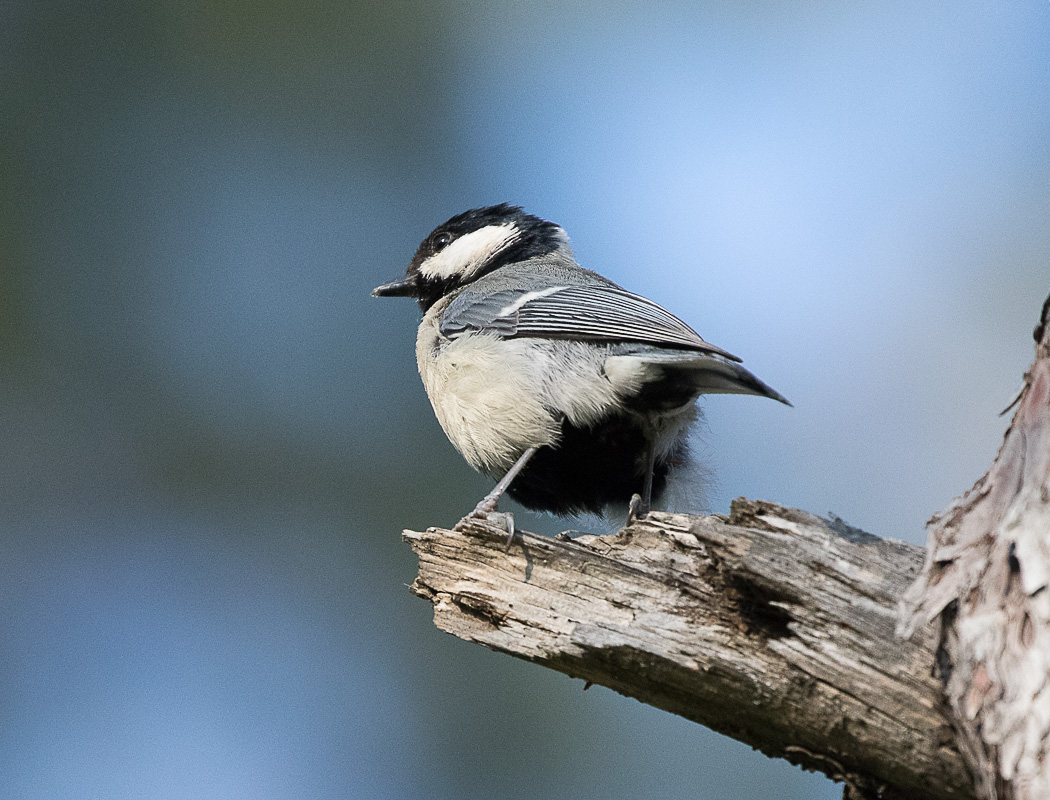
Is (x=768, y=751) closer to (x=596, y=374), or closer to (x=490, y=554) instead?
(x=490, y=554)

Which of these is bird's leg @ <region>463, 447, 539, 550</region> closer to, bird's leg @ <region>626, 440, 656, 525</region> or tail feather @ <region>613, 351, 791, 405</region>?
bird's leg @ <region>626, 440, 656, 525</region>

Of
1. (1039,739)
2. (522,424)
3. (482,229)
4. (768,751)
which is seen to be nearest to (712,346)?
(522,424)

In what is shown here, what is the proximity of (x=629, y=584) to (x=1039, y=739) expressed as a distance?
1.14m

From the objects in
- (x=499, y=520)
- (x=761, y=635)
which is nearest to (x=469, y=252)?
(x=499, y=520)

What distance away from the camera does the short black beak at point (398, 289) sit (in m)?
5.07

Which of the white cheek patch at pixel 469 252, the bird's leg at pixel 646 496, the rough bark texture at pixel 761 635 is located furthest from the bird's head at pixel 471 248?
the rough bark texture at pixel 761 635

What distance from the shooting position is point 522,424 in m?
3.66

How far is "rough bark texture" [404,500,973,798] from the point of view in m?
2.15

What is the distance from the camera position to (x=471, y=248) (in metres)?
5.03

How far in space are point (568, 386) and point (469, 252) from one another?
167 cm

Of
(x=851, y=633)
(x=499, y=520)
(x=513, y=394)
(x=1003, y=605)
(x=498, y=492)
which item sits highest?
(x=1003, y=605)

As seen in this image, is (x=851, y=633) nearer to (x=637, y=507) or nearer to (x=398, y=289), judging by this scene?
(x=637, y=507)

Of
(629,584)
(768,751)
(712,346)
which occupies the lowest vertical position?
(768,751)

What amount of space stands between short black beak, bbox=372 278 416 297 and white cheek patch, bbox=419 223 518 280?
0.09m
